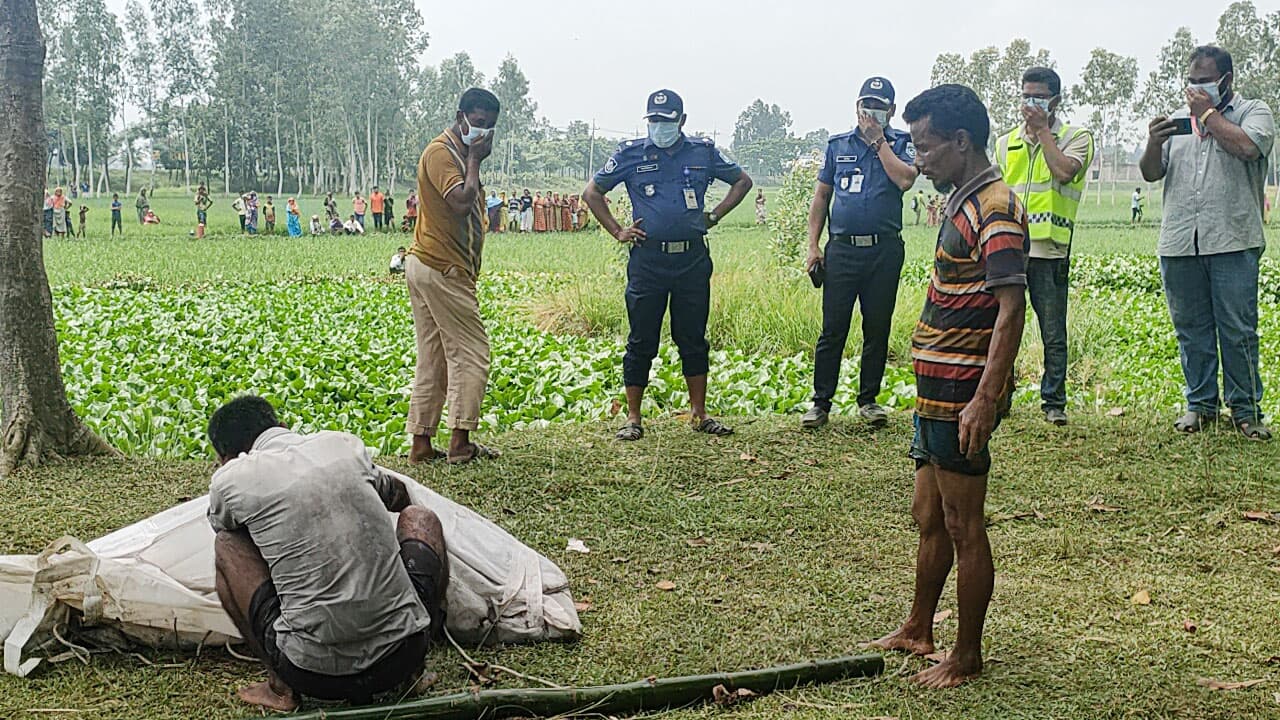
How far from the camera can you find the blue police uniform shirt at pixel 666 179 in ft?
20.9

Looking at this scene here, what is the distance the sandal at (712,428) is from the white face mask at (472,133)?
2147mm

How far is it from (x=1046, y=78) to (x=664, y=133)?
214 cm

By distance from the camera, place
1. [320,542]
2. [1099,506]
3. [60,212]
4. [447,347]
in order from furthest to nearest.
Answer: [60,212]
[447,347]
[1099,506]
[320,542]

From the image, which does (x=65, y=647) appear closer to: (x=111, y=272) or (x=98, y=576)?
(x=98, y=576)

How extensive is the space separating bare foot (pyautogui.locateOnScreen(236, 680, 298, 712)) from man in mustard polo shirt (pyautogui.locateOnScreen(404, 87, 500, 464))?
2.59 metres

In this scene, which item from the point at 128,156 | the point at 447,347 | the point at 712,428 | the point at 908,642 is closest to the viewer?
the point at 908,642

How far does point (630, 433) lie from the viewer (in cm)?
645

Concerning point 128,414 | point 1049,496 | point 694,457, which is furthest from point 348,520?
point 128,414

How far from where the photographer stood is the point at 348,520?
3062 millimetres

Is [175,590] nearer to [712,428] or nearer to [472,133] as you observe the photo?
[472,133]

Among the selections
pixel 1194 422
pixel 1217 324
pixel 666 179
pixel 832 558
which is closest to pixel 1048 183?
pixel 1217 324

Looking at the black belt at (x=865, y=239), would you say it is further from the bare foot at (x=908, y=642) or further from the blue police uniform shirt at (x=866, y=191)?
the bare foot at (x=908, y=642)

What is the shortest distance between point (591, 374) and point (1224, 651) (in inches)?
217

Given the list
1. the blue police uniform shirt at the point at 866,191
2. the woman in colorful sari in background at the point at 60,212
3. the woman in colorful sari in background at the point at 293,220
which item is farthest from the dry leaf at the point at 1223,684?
the woman in colorful sari in background at the point at 293,220
